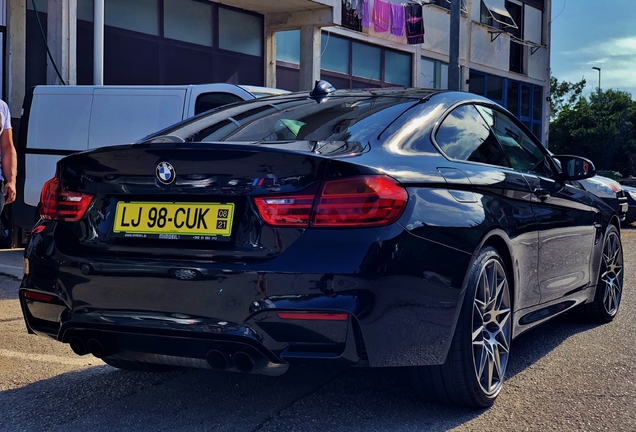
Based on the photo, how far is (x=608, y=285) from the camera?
216 inches

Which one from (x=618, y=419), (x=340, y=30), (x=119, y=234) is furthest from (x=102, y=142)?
(x=340, y=30)

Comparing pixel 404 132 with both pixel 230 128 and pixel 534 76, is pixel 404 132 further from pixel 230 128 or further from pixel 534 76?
pixel 534 76

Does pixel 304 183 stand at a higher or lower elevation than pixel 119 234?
higher

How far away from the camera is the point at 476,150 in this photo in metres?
3.93

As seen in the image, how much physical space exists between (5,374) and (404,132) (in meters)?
2.39

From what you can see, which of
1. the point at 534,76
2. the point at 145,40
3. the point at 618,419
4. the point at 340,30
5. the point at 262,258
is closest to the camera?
the point at 262,258

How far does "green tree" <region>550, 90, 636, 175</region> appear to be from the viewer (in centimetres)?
4328

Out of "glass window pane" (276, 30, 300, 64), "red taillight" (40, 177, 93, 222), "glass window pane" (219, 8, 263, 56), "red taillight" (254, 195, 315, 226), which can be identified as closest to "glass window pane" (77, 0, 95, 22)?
"glass window pane" (219, 8, 263, 56)

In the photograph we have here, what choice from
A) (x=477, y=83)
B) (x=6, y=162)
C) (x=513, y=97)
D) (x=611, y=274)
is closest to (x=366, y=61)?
(x=477, y=83)

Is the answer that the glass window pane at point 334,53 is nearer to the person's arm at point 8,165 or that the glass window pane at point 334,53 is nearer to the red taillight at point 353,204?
the person's arm at point 8,165

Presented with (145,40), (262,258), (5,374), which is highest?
(145,40)

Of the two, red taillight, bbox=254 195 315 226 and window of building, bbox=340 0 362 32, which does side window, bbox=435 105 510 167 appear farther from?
window of building, bbox=340 0 362 32

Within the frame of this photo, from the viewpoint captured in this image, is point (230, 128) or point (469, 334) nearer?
point (469, 334)

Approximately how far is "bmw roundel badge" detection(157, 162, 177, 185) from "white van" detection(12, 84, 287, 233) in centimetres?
586
